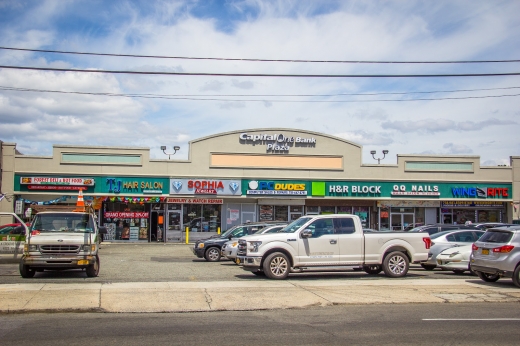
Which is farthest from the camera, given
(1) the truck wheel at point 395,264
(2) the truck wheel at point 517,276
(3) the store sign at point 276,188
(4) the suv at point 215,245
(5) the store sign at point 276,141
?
(5) the store sign at point 276,141

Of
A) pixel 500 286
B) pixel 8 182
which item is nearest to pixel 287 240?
pixel 500 286

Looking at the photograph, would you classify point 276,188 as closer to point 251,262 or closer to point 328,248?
point 328,248

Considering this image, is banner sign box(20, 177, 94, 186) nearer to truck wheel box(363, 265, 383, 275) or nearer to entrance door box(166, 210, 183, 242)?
entrance door box(166, 210, 183, 242)

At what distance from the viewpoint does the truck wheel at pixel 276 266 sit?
50.9ft

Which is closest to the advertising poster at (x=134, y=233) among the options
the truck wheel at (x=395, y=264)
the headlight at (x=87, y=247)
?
the headlight at (x=87, y=247)

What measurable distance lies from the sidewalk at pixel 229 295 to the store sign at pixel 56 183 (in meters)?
24.9

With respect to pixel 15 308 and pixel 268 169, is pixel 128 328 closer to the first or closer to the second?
pixel 15 308

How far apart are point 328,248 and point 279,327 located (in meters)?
6.63

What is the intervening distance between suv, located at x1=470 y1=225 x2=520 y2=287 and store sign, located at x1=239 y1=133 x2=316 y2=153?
25355 millimetres

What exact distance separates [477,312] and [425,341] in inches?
125

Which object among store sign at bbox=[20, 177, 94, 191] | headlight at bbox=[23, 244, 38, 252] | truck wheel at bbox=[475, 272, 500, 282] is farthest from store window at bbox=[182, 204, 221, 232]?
truck wheel at bbox=[475, 272, 500, 282]

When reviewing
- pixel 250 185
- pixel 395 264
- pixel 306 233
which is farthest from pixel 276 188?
pixel 306 233

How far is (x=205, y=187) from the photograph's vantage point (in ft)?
129

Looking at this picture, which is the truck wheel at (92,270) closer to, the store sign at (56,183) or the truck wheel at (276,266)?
the truck wheel at (276,266)
